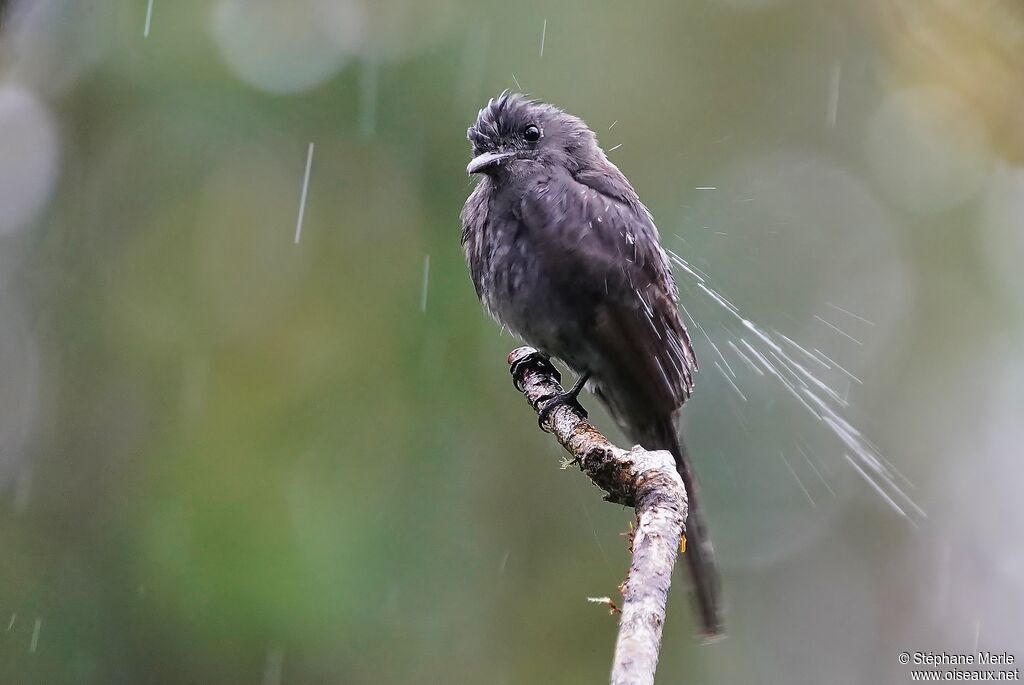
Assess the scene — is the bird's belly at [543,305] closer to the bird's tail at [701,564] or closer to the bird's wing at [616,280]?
the bird's wing at [616,280]

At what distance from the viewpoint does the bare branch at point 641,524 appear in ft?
4.72

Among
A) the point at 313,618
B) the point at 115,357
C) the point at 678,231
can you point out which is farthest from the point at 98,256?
the point at 678,231

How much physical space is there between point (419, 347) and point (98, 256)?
86.7 inches

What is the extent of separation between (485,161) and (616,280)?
64cm

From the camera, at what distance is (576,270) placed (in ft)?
11.8

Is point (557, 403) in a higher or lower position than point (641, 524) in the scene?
higher

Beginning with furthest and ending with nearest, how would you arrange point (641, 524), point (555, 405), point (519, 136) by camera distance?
point (519, 136) → point (555, 405) → point (641, 524)

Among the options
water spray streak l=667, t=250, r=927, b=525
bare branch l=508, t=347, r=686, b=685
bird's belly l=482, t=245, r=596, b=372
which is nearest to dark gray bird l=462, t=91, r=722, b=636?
bird's belly l=482, t=245, r=596, b=372

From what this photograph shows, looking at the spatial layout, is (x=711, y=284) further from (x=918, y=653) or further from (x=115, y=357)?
(x=115, y=357)

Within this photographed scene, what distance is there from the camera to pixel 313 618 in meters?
5.12

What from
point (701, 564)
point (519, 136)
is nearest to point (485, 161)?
point (519, 136)

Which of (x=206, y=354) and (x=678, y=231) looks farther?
(x=678, y=231)

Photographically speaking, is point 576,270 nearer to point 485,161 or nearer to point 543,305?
point 543,305

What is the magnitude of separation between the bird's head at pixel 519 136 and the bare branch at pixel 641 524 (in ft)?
3.94
